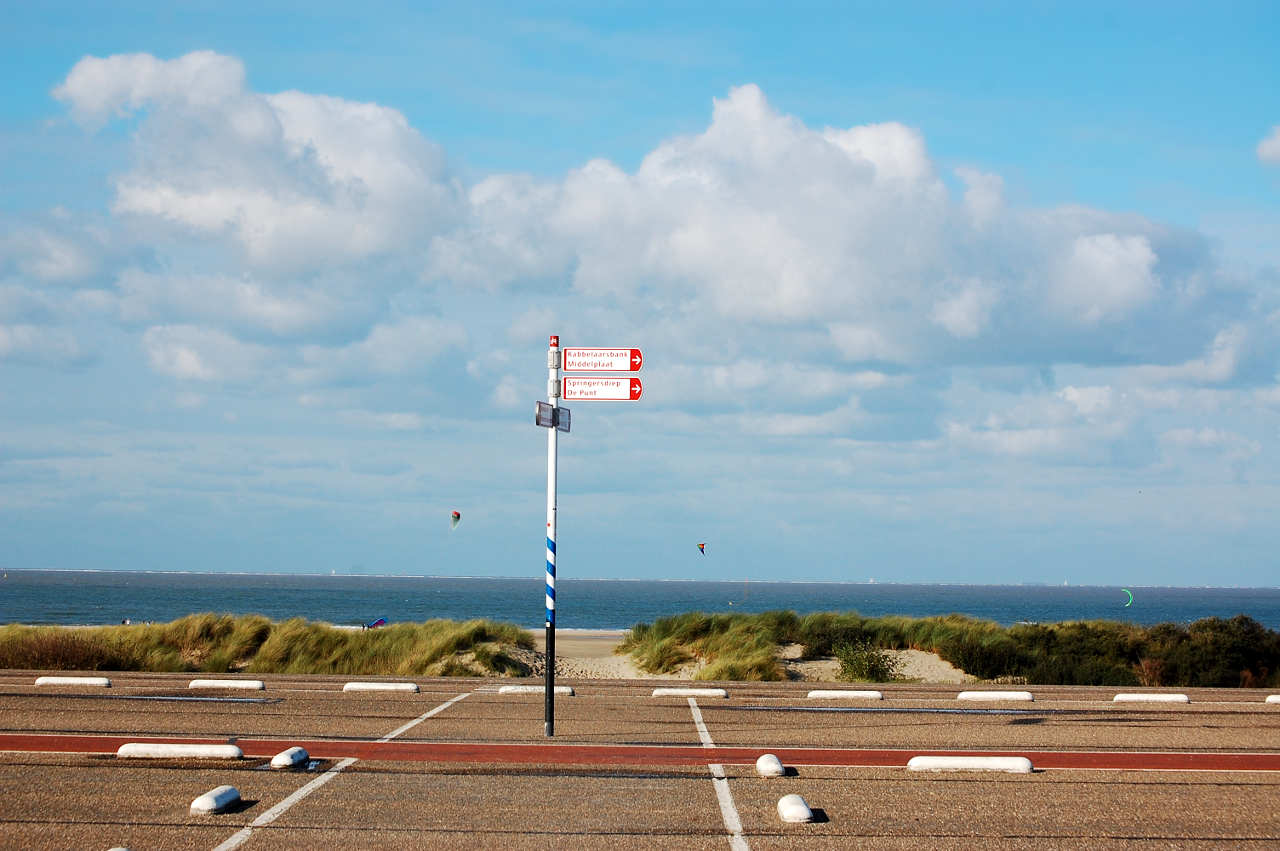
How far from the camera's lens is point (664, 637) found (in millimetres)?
34125

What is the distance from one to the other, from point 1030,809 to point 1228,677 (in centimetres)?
1811

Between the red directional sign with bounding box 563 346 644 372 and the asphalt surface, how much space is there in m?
3.73

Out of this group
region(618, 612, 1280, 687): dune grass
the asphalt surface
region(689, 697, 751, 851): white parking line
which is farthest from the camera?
region(618, 612, 1280, 687): dune grass

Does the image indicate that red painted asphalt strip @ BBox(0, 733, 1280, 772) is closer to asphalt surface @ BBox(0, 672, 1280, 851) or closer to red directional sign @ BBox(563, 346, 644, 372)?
asphalt surface @ BBox(0, 672, 1280, 851)

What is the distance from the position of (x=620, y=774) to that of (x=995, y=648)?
18902 mm

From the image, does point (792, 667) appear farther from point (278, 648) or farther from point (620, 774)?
point (620, 774)

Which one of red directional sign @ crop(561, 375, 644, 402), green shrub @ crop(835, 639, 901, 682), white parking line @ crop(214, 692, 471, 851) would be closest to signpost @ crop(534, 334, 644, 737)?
red directional sign @ crop(561, 375, 644, 402)

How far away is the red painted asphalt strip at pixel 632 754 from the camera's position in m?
10.5

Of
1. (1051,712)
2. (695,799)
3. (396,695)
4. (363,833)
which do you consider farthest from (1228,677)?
(363,833)

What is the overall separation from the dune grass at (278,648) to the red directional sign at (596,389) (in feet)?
43.1

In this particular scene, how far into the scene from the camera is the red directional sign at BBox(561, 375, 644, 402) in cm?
1212

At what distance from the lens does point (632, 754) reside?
1091 centimetres

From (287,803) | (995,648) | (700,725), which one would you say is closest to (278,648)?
(700,725)

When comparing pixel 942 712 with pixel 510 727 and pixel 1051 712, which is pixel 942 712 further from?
pixel 510 727
